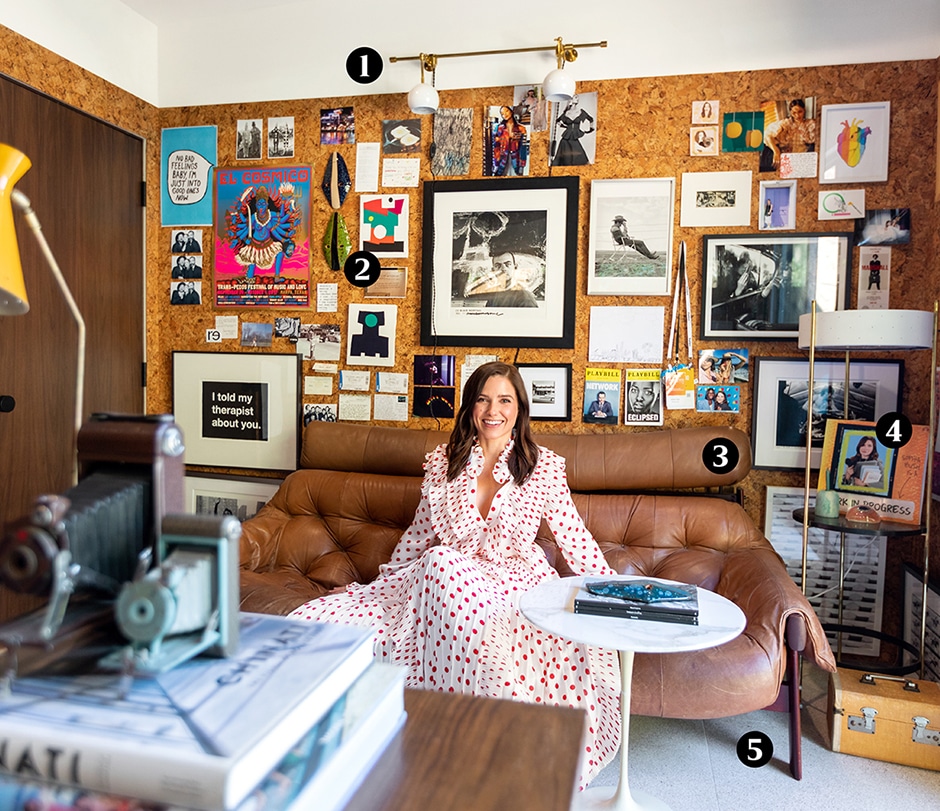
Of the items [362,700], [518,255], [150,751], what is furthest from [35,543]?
[518,255]

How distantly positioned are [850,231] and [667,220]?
0.71m

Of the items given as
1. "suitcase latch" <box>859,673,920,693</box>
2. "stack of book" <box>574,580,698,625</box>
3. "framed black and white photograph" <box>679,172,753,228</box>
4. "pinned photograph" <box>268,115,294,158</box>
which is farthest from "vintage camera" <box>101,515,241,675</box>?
"pinned photograph" <box>268,115,294,158</box>

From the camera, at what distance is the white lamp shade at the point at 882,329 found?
2396 mm

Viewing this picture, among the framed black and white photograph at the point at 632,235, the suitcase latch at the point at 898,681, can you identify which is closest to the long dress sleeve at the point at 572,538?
the suitcase latch at the point at 898,681

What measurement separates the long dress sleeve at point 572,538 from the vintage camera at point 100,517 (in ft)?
5.65

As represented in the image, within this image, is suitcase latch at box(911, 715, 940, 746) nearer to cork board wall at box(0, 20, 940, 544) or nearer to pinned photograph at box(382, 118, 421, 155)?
cork board wall at box(0, 20, 940, 544)

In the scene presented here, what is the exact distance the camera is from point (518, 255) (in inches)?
122

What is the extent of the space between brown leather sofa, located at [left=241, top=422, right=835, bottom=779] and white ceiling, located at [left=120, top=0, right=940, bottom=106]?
156 cm

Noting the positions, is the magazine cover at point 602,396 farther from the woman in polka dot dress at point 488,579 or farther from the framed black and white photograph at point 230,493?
the framed black and white photograph at point 230,493

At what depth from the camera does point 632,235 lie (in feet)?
9.80

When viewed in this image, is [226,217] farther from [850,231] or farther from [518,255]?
[850,231]

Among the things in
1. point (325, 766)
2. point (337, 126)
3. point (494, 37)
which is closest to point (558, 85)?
point (494, 37)

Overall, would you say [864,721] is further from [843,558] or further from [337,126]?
[337,126]

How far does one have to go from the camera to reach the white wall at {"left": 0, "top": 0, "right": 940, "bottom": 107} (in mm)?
2775
